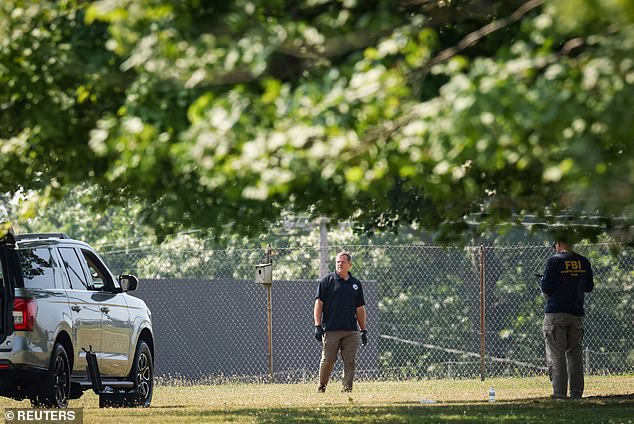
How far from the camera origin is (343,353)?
16875 millimetres

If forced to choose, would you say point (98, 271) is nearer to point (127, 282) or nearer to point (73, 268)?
point (127, 282)

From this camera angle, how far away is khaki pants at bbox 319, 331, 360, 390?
661 inches

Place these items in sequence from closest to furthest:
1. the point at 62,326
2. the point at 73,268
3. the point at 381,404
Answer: the point at 62,326 → the point at 73,268 → the point at 381,404

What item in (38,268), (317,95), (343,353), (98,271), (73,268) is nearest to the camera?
(317,95)

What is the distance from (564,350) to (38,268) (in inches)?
225

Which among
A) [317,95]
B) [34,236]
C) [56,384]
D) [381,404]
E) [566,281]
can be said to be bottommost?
[381,404]

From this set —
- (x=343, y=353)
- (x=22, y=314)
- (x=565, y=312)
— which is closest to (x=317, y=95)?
(x=22, y=314)

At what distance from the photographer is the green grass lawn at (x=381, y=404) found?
11984mm

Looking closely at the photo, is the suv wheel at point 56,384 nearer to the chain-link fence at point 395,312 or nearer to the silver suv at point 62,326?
the silver suv at point 62,326

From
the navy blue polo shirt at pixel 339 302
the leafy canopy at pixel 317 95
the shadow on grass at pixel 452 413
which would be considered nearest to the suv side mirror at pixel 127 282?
the shadow on grass at pixel 452 413

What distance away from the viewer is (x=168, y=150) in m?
6.43

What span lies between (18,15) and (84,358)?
6.42 metres

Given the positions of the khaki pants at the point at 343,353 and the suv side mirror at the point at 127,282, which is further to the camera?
the khaki pants at the point at 343,353

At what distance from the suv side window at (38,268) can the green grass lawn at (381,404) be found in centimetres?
128
